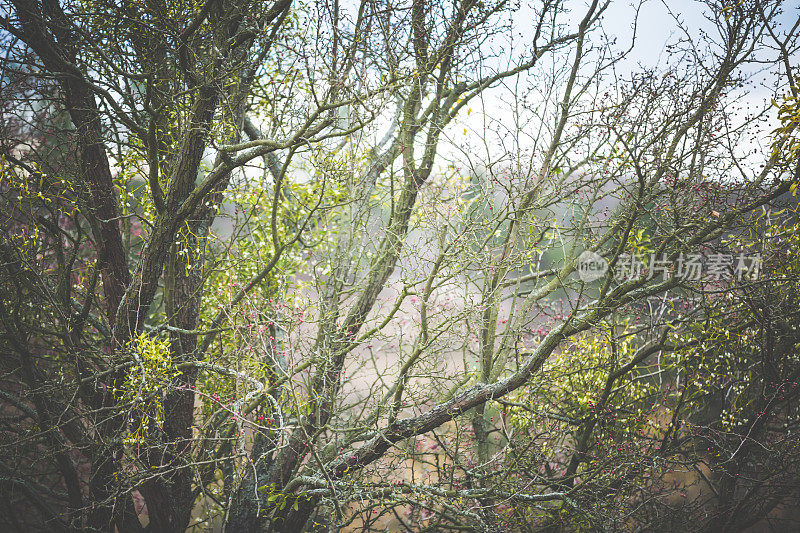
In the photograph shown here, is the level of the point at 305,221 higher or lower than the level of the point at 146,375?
higher

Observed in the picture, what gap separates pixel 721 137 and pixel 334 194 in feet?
15.7

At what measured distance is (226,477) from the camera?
744 cm

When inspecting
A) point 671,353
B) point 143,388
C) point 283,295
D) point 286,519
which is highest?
point 283,295

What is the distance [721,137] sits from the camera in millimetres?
5039

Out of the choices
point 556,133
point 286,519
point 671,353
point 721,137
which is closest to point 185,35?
point 556,133

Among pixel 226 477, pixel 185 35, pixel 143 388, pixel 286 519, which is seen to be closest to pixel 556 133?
pixel 185 35

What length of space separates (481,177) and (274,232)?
2492mm

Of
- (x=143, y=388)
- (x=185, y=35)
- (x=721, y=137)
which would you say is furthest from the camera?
(x=721, y=137)

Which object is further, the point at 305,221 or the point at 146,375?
the point at 305,221

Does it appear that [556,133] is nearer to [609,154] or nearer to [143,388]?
[609,154]

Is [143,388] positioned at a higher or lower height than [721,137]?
lower

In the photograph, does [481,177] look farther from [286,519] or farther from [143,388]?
[286,519]

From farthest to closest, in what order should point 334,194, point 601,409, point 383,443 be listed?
point 334,194, point 601,409, point 383,443

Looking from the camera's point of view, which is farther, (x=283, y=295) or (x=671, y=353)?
(x=283, y=295)
